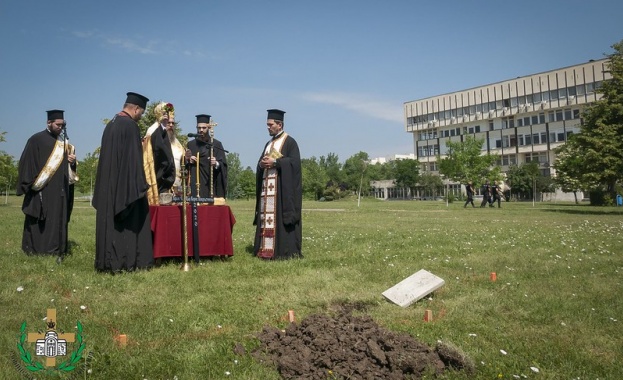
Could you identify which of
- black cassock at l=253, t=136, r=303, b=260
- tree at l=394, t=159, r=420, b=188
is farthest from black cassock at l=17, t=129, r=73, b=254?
tree at l=394, t=159, r=420, b=188

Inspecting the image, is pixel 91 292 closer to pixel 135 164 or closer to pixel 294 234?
pixel 135 164

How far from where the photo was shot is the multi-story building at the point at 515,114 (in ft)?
262

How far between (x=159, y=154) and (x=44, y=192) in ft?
8.05

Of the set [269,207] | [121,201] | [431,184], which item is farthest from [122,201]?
[431,184]

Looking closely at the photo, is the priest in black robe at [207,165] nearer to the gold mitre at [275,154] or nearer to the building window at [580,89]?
the gold mitre at [275,154]

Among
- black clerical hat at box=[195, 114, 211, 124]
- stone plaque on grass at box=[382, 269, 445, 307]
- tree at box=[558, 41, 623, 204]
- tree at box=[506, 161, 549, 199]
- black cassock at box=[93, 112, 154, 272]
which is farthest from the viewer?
tree at box=[506, 161, 549, 199]

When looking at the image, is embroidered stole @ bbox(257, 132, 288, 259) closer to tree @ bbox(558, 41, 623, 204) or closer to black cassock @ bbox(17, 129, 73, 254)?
black cassock @ bbox(17, 129, 73, 254)

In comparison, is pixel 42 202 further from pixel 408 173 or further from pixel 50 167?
pixel 408 173

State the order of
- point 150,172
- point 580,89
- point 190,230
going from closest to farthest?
point 150,172 < point 190,230 < point 580,89

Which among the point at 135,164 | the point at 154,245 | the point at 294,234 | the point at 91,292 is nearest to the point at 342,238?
the point at 294,234

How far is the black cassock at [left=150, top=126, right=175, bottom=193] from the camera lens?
8.94m

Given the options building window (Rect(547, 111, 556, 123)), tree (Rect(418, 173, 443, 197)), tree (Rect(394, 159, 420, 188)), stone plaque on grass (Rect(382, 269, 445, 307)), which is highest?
building window (Rect(547, 111, 556, 123))

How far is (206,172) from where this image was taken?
1073cm

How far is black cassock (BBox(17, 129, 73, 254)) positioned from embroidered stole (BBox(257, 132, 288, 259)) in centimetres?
381
